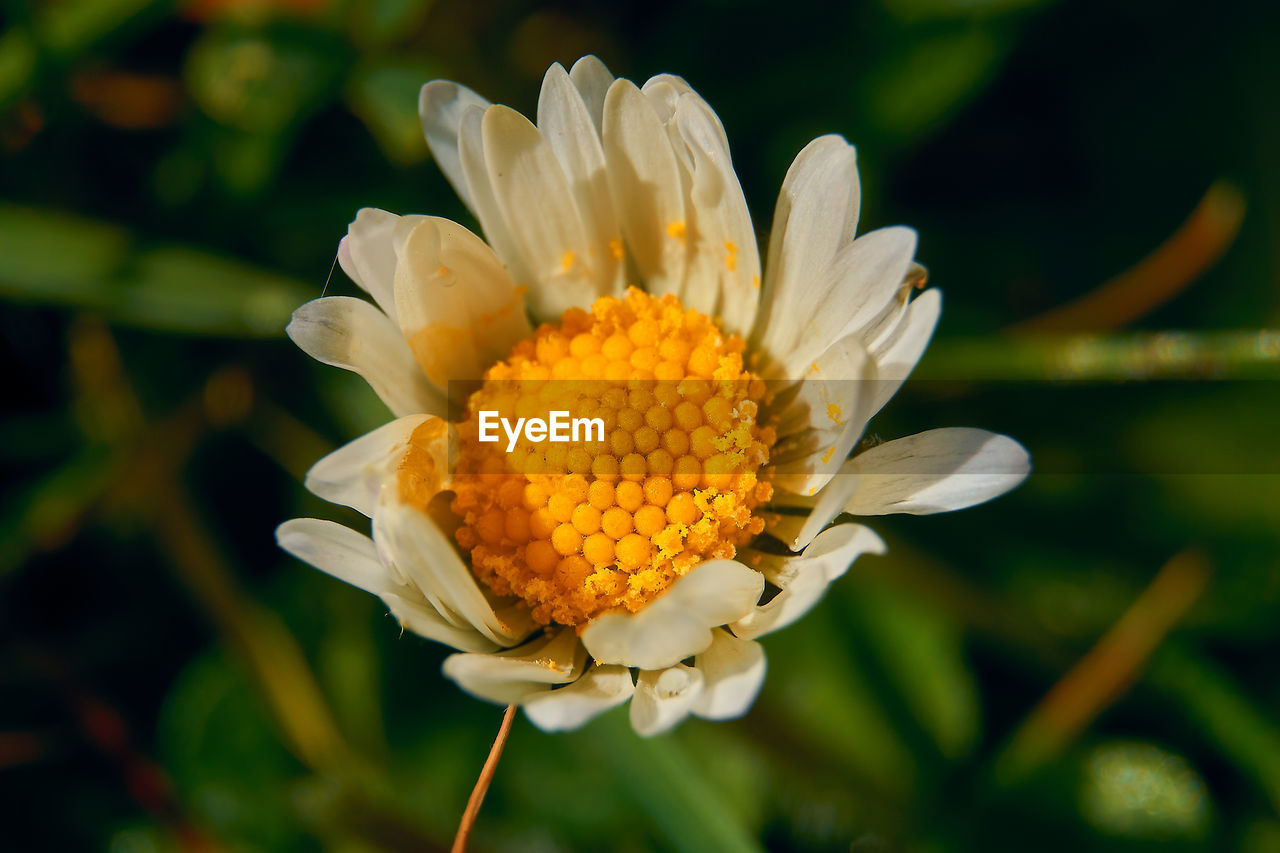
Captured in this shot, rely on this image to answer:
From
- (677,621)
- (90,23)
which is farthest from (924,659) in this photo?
(90,23)

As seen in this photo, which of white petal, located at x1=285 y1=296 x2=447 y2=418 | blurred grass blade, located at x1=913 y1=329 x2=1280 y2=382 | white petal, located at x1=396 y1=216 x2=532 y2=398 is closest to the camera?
white petal, located at x1=285 y1=296 x2=447 y2=418

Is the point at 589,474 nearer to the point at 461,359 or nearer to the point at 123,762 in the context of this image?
the point at 461,359

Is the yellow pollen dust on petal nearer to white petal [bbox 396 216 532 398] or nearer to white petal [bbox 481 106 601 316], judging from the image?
white petal [bbox 481 106 601 316]

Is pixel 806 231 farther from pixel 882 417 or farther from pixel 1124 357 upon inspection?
pixel 1124 357

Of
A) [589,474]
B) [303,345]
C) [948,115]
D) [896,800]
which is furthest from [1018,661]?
[303,345]

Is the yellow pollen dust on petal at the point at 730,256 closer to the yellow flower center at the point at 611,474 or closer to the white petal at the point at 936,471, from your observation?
the yellow flower center at the point at 611,474

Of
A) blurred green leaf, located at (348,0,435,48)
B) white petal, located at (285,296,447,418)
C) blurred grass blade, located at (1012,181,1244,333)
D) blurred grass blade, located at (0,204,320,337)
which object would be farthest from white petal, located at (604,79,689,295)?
blurred grass blade, located at (1012,181,1244,333)
